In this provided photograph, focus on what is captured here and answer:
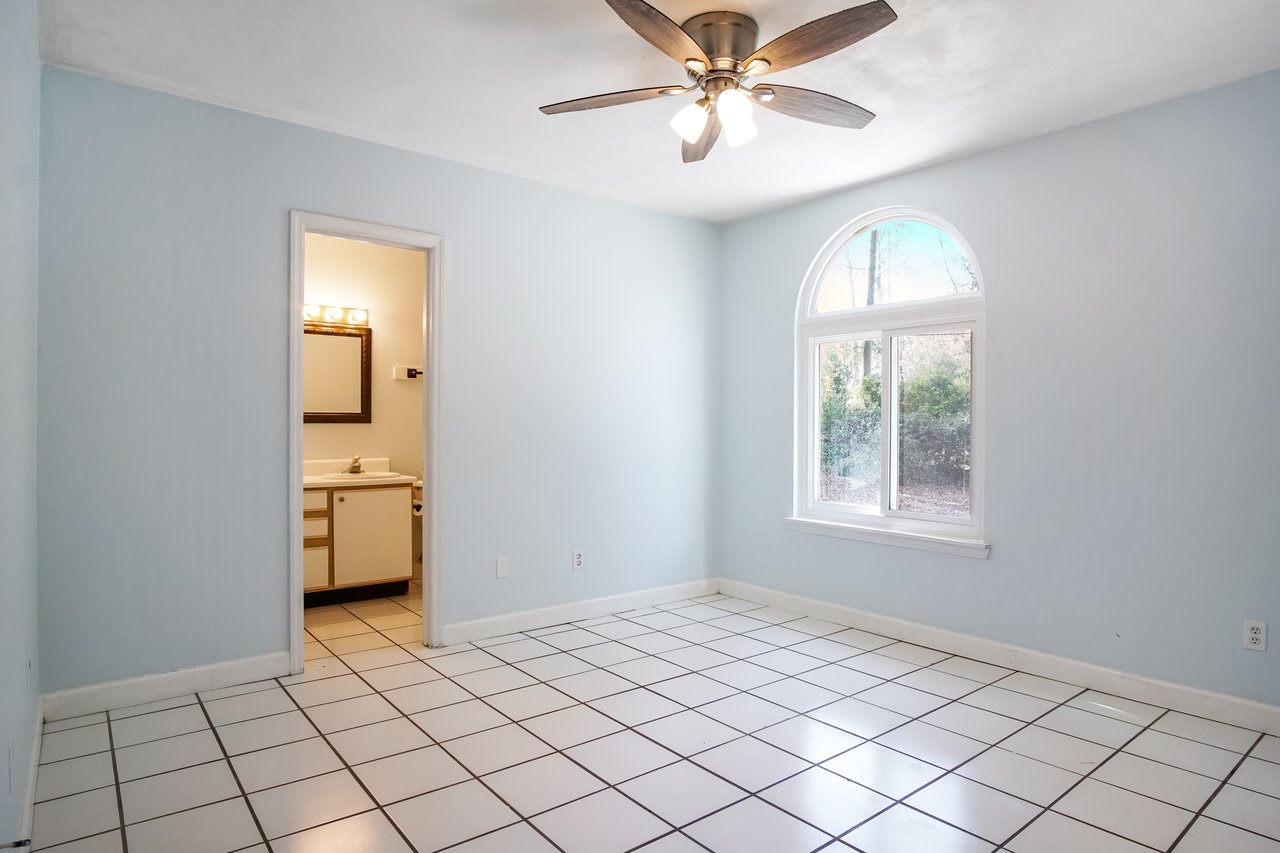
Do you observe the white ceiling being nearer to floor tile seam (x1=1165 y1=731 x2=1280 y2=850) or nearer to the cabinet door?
the cabinet door

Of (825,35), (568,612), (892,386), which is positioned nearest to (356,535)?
(568,612)

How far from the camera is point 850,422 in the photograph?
443 cm

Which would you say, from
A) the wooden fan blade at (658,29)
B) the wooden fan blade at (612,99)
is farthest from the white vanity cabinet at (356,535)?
the wooden fan blade at (658,29)

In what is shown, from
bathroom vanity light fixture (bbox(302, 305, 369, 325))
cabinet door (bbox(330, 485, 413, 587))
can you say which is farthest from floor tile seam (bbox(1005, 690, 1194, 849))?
bathroom vanity light fixture (bbox(302, 305, 369, 325))

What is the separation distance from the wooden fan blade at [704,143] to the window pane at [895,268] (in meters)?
1.67

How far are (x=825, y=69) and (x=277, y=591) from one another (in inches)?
129

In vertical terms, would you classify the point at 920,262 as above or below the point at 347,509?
above

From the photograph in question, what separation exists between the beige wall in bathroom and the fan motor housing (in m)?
3.23

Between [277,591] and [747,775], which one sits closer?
[747,775]

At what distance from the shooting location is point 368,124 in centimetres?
338

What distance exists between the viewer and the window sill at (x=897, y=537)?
3.69 metres

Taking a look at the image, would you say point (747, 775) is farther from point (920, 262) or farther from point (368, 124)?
point (368, 124)

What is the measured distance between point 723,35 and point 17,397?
249 cm

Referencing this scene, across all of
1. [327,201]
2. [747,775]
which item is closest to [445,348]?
[327,201]
